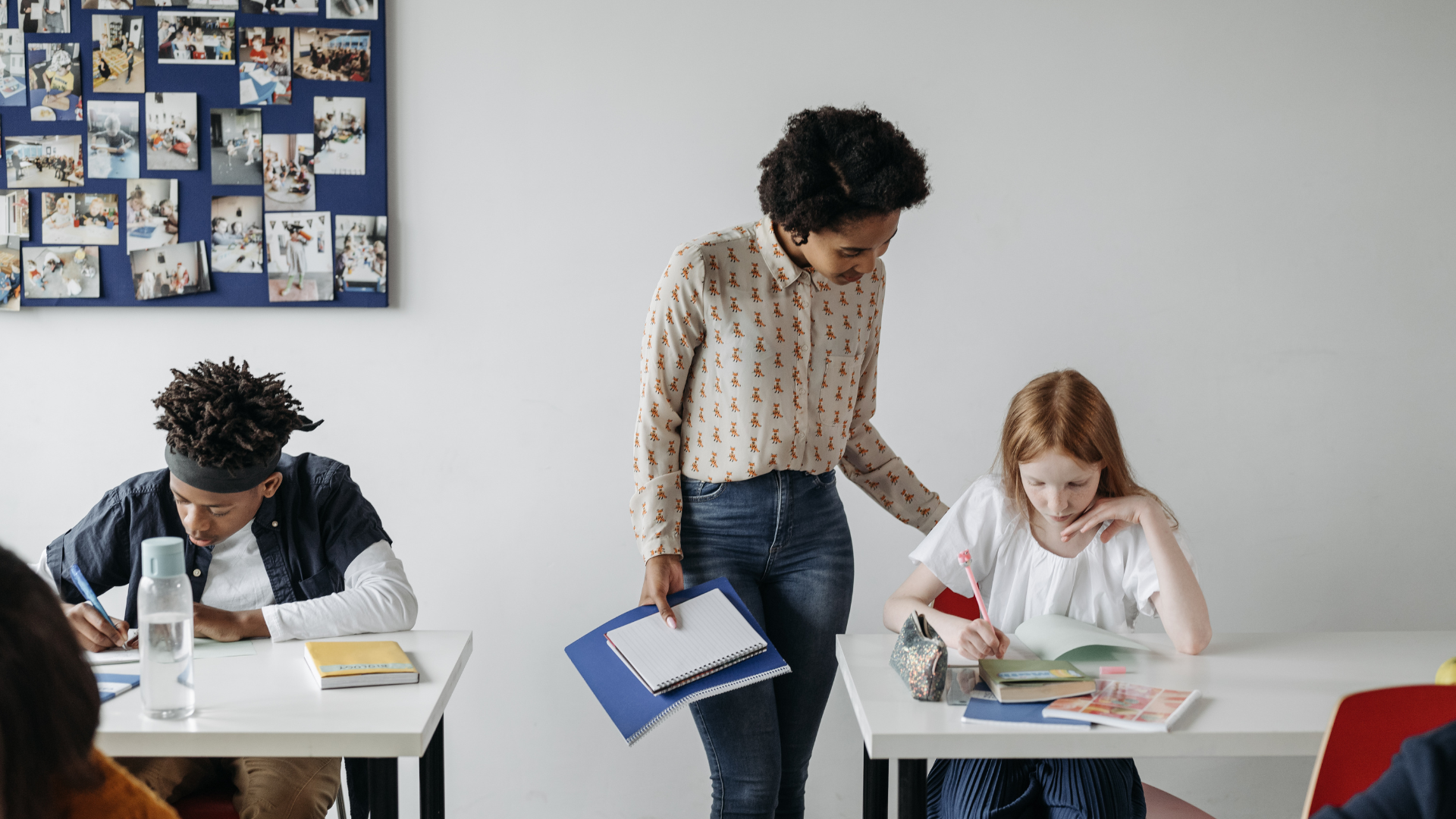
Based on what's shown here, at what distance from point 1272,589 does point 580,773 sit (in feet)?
5.87

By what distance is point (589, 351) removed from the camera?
2.44m

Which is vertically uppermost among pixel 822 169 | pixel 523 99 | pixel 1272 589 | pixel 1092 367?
pixel 523 99

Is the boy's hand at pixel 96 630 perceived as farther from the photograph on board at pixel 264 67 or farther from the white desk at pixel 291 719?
the photograph on board at pixel 264 67

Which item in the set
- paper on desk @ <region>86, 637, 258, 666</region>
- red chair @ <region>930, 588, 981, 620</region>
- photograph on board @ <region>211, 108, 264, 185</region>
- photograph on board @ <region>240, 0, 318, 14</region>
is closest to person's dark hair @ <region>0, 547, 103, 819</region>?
paper on desk @ <region>86, 637, 258, 666</region>

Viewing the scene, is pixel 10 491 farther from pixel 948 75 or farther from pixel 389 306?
pixel 948 75

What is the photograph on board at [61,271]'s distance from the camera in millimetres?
A: 2328

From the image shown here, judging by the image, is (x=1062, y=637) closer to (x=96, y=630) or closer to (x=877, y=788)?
(x=877, y=788)

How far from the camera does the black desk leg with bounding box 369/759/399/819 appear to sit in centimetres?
129

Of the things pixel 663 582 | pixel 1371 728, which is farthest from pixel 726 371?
pixel 1371 728

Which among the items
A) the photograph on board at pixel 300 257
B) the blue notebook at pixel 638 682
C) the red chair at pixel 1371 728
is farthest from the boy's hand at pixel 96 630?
the red chair at pixel 1371 728

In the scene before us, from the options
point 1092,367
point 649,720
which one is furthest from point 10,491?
point 1092,367

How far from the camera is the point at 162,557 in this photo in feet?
4.03

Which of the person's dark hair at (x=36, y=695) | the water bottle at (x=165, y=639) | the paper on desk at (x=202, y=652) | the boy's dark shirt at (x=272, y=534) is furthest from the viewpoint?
the boy's dark shirt at (x=272, y=534)

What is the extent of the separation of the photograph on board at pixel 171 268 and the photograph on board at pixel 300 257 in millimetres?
155
